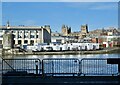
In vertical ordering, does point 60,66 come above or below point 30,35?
below

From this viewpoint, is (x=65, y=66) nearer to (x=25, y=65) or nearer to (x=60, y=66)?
(x=60, y=66)

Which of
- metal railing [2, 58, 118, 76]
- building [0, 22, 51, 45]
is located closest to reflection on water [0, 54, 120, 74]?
metal railing [2, 58, 118, 76]

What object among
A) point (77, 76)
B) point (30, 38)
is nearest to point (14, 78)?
point (77, 76)

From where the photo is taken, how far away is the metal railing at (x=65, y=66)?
6883 millimetres

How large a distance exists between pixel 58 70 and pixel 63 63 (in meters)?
0.21

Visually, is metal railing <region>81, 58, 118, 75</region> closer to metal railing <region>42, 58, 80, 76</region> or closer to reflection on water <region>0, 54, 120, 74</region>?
reflection on water <region>0, 54, 120, 74</region>

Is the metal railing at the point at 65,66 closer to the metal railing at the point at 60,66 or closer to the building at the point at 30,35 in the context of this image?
the metal railing at the point at 60,66

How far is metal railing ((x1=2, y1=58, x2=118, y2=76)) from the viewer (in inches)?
271

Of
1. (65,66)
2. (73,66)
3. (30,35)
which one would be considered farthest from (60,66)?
(30,35)

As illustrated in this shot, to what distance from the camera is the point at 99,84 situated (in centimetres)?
491

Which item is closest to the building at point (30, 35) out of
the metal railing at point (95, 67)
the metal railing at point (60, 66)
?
the metal railing at point (60, 66)

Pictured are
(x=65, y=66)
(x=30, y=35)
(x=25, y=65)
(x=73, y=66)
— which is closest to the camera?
(x=25, y=65)

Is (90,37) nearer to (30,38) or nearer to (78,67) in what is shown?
(30,38)

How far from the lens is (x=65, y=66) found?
25.3 ft
